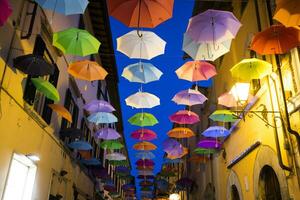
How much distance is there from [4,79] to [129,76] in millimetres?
3298

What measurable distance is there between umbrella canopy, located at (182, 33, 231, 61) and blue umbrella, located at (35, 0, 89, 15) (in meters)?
2.66

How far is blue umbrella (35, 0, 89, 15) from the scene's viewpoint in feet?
21.9

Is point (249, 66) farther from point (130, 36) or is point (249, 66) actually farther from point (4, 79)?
point (4, 79)

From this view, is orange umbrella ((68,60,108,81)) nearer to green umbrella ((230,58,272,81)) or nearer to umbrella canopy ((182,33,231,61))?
umbrella canopy ((182,33,231,61))

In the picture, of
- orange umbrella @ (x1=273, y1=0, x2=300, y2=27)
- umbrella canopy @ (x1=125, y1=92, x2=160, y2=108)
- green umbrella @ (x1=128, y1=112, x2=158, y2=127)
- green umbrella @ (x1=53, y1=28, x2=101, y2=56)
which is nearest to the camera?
orange umbrella @ (x1=273, y1=0, x2=300, y2=27)

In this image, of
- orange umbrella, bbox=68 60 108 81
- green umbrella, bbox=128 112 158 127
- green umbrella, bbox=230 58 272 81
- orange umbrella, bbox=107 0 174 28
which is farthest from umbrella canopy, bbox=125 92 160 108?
orange umbrella, bbox=107 0 174 28

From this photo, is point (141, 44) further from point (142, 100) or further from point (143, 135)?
point (143, 135)

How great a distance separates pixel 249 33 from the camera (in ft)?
34.2

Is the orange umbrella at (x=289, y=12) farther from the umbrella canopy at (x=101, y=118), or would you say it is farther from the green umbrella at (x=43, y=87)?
the umbrella canopy at (x=101, y=118)

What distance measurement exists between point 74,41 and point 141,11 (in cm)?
229

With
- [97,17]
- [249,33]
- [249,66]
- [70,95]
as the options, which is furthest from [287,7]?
[97,17]

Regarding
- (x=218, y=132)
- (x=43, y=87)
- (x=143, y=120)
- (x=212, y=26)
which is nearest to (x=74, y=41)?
(x=43, y=87)

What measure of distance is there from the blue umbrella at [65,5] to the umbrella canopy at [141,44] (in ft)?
4.30

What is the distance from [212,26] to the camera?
7082 millimetres
